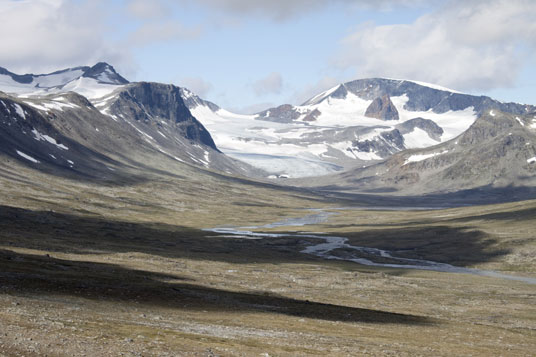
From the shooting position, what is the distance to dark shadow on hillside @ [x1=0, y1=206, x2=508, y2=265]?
Answer: 120 metres

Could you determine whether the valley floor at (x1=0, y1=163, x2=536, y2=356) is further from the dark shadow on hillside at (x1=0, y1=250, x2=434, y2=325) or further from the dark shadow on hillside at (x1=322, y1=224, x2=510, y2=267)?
the dark shadow on hillside at (x1=322, y1=224, x2=510, y2=267)

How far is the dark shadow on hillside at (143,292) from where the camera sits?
177 ft

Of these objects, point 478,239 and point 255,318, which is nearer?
point 255,318

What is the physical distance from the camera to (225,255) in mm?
134875

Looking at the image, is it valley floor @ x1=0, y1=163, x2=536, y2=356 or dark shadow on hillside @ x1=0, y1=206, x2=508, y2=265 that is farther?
dark shadow on hillside @ x1=0, y1=206, x2=508, y2=265

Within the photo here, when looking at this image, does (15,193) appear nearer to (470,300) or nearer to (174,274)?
(174,274)

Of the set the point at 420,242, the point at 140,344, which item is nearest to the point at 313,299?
the point at 140,344

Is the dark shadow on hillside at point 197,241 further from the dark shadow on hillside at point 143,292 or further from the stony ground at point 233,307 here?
the dark shadow on hillside at point 143,292

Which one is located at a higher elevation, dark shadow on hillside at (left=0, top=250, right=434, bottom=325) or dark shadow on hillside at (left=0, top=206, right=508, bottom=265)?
dark shadow on hillside at (left=0, top=250, right=434, bottom=325)

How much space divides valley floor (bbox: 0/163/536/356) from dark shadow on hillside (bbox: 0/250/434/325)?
0.17 meters

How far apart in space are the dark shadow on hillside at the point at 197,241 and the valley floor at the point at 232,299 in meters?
0.75

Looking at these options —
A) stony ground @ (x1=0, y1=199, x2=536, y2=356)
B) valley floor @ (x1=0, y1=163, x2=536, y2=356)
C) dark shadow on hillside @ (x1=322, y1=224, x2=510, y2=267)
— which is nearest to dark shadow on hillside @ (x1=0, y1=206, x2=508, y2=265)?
dark shadow on hillside @ (x1=322, y1=224, x2=510, y2=267)

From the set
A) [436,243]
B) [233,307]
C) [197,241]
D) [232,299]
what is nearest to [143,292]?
[233,307]

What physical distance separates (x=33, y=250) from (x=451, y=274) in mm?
80190
